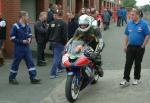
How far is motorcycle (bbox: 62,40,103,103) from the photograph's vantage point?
340 inches

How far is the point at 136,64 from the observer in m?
10.0

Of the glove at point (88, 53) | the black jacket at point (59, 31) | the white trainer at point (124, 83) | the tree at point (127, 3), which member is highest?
the black jacket at point (59, 31)

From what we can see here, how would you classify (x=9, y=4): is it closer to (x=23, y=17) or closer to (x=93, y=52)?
(x=23, y=17)

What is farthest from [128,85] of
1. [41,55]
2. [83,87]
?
[41,55]

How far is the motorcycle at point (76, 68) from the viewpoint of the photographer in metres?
8.64

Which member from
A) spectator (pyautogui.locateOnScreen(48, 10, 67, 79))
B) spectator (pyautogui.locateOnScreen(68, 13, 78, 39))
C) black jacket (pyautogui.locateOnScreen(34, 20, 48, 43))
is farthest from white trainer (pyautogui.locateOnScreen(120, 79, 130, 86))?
spectator (pyautogui.locateOnScreen(68, 13, 78, 39))

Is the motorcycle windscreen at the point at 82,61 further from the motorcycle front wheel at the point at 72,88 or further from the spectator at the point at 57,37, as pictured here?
the spectator at the point at 57,37

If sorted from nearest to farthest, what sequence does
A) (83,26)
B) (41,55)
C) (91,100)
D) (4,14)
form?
1. (91,100)
2. (83,26)
3. (41,55)
4. (4,14)

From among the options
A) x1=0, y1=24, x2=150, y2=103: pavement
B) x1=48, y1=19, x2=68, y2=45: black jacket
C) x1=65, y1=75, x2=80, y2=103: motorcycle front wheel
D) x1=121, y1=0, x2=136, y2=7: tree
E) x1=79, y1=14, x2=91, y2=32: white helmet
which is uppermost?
x1=79, y1=14, x2=91, y2=32: white helmet

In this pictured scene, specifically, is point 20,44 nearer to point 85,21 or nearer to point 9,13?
point 85,21

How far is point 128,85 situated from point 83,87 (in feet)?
4.21

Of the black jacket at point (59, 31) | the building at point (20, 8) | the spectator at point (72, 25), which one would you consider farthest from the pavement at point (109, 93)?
the building at point (20, 8)

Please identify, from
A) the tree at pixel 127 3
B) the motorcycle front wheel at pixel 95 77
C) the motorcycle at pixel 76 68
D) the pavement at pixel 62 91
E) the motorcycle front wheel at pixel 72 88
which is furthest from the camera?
the tree at pixel 127 3

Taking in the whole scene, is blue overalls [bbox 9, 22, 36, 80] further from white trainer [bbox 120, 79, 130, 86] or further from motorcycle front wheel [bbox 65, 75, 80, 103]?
white trainer [bbox 120, 79, 130, 86]
